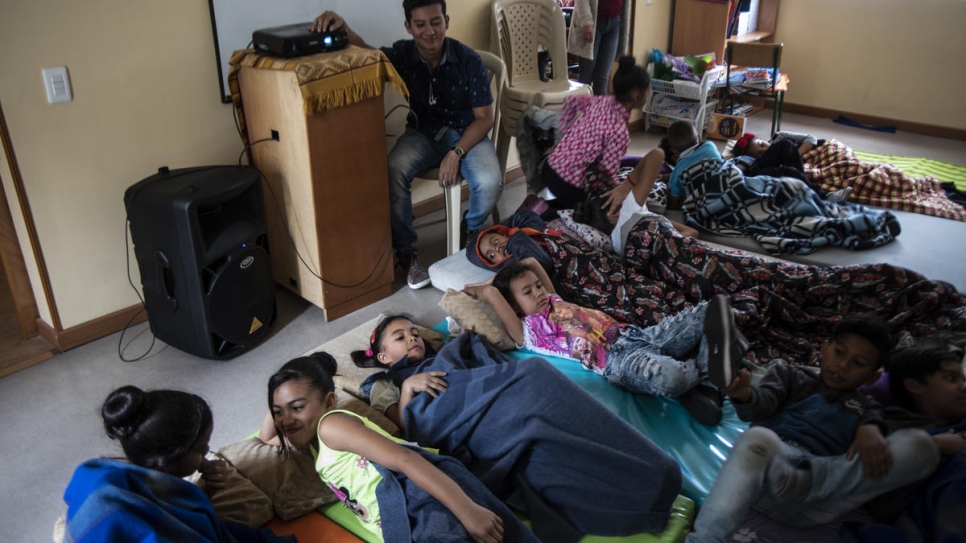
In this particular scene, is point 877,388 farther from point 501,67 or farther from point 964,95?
point 964,95

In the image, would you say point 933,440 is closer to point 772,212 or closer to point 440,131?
point 772,212

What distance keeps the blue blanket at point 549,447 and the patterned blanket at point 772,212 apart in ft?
5.94

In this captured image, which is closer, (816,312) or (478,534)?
(478,534)

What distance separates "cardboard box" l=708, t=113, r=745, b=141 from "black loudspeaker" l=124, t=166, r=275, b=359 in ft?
11.7

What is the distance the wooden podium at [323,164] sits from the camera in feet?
8.65

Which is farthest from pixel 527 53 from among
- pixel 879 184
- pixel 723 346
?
pixel 723 346

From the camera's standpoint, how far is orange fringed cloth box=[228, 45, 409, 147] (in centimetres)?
256

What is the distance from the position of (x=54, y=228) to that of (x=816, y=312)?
2.80m

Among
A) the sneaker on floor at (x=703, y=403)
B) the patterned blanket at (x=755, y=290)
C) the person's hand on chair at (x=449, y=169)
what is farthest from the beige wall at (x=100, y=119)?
the sneaker on floor at (x=703, y=403)

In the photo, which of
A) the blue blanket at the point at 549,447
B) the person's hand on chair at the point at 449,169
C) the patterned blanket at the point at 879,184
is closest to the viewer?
the blue blanket at the point at 549,447

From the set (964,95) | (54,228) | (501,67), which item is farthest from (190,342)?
(964,95)

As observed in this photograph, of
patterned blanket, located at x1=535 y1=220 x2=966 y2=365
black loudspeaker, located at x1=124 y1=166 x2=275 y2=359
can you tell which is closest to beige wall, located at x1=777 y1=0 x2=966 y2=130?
patterned blanket, located at x1=535 y1=220 x2=966 y2=365

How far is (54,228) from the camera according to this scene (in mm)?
2623

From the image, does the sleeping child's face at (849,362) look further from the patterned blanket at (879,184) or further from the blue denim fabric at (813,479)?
the patterned blanket at (879,184)
